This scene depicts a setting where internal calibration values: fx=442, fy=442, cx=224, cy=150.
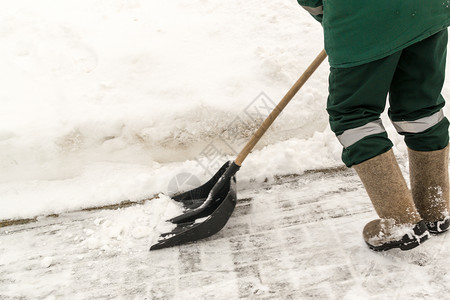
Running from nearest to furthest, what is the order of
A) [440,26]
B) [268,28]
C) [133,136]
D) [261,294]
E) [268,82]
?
[440,26] < [261,294] < [133,136] < [268,82] < [268,28]

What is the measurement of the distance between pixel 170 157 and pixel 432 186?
1.59 m

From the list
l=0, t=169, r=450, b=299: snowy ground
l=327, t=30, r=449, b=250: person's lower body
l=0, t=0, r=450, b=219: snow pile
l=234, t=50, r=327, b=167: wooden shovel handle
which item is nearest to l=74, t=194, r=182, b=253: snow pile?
l=0, t=169, r=450, b=299: snowy ground

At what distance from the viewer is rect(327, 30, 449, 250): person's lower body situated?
173 centimetres

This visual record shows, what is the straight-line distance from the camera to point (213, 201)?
2.48 m

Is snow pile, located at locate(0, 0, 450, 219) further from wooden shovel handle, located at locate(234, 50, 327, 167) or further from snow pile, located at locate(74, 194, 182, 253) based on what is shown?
wooden shovel handle, located at locate(234, 50, 327, 167)

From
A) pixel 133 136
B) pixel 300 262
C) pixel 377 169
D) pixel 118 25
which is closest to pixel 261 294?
pixel 300 262

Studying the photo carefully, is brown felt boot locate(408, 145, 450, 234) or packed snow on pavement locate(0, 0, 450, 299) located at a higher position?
brown felt boot locate(408, 145, 450, 234)

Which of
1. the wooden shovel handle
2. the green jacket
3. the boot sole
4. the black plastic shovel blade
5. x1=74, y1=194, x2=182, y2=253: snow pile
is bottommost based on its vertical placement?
x1=74, y1=194, x2=182, y2=253: snow pile

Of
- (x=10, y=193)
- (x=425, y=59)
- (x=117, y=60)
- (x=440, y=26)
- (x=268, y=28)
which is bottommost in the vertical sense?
(x=10, y=193)

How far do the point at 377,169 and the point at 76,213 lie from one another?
1.75m

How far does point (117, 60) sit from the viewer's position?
128 inches

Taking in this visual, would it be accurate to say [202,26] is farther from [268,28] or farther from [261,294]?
[261,294]

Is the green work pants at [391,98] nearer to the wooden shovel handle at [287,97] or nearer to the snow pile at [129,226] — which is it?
the wooden shovel handle at [287,97]

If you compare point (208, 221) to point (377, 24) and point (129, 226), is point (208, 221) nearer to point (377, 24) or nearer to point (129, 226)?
point (129, 226)
